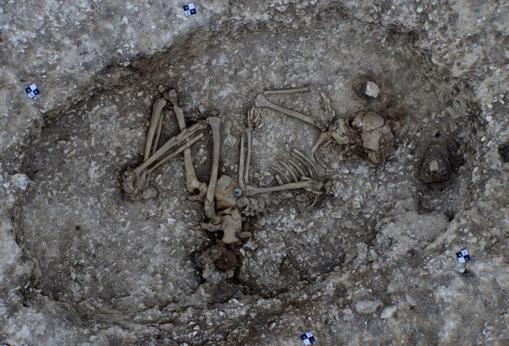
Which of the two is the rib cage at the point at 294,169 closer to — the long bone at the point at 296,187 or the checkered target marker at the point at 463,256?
the long bone at the point at 296,187

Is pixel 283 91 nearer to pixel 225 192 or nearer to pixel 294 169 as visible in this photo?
pixel 294 169

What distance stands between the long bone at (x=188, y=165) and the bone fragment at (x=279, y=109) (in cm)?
59

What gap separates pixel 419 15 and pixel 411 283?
1.81 m

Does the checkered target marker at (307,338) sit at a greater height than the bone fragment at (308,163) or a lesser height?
lesser

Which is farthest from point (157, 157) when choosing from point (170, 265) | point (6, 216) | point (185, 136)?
point (6, 216)

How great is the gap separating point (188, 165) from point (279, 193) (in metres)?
0.75

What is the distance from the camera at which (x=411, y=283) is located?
12.4ft

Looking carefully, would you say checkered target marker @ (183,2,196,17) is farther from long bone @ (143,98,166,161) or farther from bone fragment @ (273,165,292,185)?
bone fragment @ (273,165,292,185)

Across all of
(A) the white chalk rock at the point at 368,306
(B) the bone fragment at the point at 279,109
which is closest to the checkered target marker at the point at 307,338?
(A) the white chalk rock at the point at 368,306

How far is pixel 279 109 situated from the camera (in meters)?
4.28

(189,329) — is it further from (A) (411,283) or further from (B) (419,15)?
(B) (419,15)

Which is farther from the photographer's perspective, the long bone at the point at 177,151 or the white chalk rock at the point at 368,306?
the long bone at the point at 177,151

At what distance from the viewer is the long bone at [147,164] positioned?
4.12 meters

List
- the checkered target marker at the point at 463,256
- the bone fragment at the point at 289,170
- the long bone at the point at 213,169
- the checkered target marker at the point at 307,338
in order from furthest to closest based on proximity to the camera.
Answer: the bone fragment at the point at 289,170 < the long bone at the point at 213,169 < the checkered target marker at the point at 307,338 < the checkered target marker at the point at 463,256
